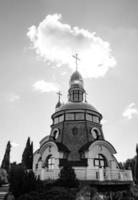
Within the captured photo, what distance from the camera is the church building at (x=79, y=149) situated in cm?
1631

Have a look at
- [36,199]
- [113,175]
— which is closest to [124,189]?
[113,175]

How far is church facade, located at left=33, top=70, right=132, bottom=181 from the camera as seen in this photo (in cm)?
1631

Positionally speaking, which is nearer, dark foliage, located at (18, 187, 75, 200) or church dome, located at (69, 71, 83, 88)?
dark foliage, located at (18, 187, 75, 200)

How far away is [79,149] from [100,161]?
2.28 metres

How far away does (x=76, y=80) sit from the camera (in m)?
25.9

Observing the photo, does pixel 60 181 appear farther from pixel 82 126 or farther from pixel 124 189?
pixel 82 126

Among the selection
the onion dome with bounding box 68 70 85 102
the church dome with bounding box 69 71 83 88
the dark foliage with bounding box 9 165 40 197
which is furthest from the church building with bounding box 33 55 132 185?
the church dome with bounding box 69 71 83 88

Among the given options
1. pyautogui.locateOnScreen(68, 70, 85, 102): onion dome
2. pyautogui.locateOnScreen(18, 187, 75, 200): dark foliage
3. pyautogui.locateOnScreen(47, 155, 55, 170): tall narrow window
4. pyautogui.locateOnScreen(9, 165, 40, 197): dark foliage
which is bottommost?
pyautogui.locateOnScreen(18, 187, 75, 200): dark foliage

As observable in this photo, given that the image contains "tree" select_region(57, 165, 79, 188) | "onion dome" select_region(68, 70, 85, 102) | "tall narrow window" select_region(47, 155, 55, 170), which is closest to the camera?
"tree" select_region(57, 165, 79, 188)

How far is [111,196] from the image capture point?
1512cm

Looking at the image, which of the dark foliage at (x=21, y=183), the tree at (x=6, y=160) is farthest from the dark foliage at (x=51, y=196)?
the tree at (x=6, y=160)

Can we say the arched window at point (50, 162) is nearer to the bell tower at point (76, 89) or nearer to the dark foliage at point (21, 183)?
the dark foliage at point (21, 183)

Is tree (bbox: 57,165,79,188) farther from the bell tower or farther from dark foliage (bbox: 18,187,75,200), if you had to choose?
the bell tower

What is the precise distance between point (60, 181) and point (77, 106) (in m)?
9.30
